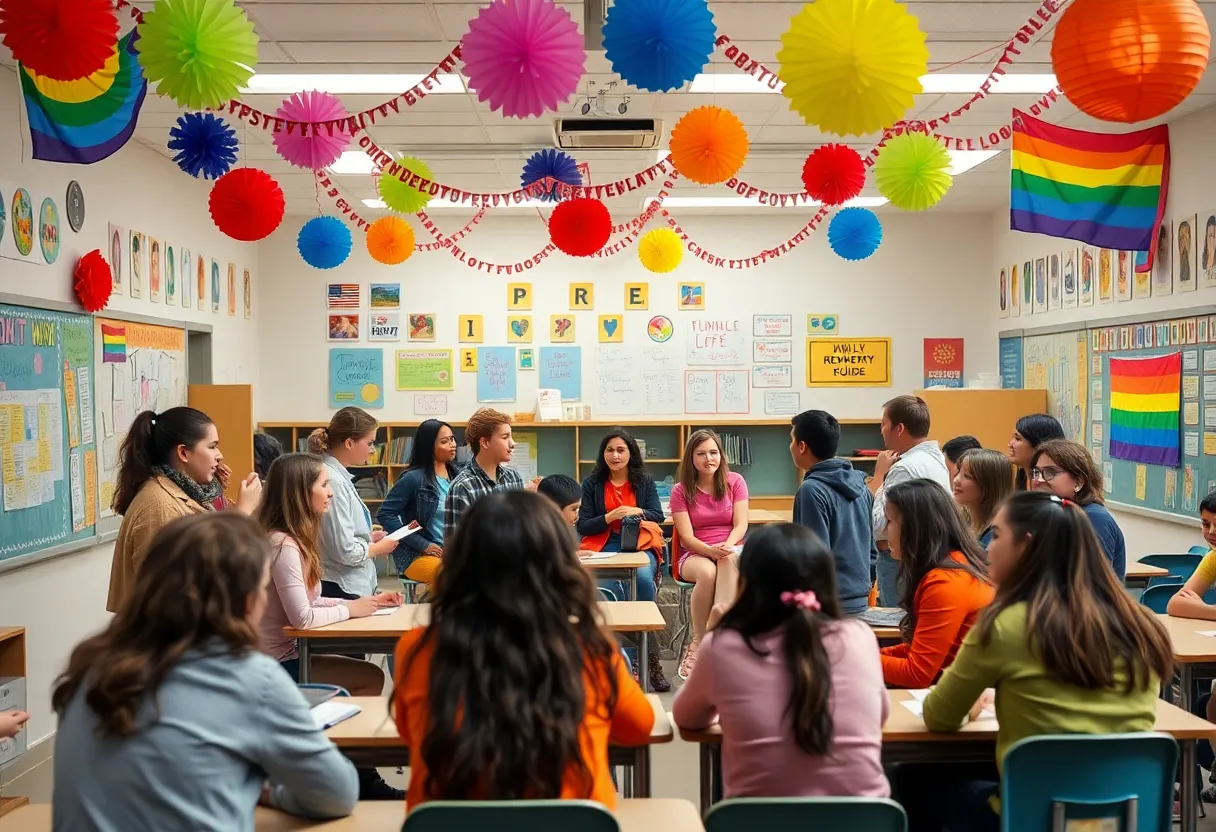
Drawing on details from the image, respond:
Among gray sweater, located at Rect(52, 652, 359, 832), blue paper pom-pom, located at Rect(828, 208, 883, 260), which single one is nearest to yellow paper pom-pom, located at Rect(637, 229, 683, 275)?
blue paper pom-pom, located at Rect(828, 208, 883, 260)

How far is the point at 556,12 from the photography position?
3297 mm

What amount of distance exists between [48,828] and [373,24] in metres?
3.78

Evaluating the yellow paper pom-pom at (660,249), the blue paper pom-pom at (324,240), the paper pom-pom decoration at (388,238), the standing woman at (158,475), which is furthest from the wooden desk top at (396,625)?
the yellow paper pom-pom at (660,249)

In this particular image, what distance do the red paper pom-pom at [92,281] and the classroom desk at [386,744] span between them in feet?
12.8

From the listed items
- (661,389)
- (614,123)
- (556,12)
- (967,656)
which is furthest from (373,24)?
(661,389)

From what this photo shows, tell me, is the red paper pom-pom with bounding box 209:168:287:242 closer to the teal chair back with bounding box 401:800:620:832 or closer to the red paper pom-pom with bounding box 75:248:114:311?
the red paper pom-pom with bounding box 75:248:114:311

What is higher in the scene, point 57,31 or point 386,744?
point 57,31

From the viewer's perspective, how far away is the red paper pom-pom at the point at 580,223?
5934mm

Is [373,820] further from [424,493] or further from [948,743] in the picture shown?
[424,493]

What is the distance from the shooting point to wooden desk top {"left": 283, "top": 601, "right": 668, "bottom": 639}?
152 inches

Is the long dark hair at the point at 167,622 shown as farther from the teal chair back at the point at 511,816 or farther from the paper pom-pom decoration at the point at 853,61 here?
the paper pom-pom decoration at the point at 853,61

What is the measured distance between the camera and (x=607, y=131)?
5742mm

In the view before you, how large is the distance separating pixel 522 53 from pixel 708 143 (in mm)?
1622

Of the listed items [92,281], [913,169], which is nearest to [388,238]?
[92,281]
